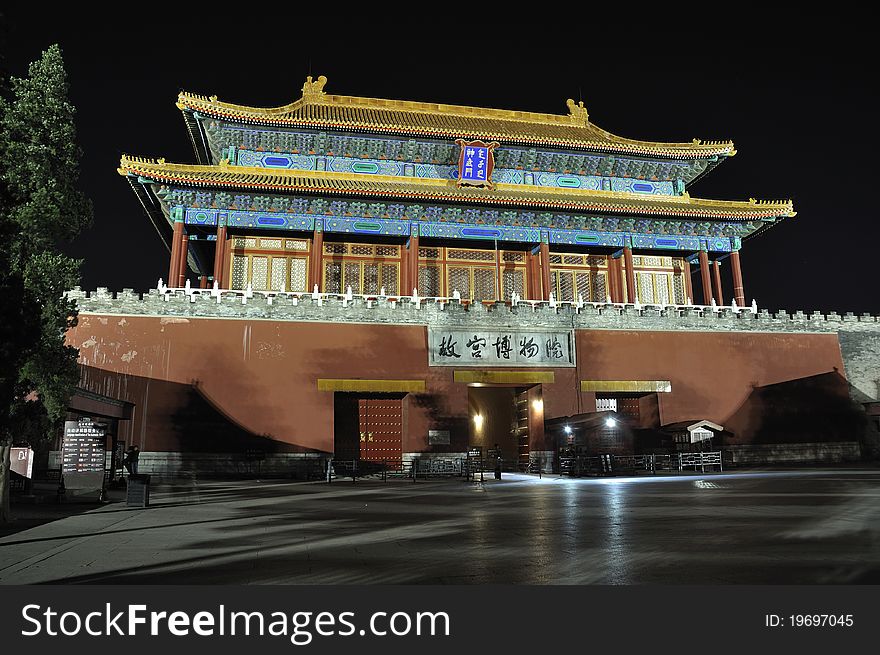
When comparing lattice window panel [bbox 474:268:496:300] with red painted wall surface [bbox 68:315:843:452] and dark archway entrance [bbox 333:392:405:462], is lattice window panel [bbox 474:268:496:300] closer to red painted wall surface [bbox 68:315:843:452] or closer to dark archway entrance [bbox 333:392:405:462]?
red painted wall surface [bbox 68:315:843:452]

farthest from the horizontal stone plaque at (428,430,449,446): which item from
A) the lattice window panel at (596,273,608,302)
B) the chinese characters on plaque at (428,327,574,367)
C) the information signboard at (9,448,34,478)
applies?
the information signboard at (9,448,34,478)

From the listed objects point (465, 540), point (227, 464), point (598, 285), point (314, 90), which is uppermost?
point (314, 90)

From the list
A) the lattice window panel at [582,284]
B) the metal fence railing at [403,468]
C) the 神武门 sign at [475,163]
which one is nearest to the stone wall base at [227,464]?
the metal fence railing at [403,468]

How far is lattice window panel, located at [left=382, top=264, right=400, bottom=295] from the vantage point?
2716 centimetres

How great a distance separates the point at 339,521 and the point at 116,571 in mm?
3862

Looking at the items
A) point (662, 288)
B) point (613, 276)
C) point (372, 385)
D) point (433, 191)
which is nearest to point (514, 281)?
point (613, 276)

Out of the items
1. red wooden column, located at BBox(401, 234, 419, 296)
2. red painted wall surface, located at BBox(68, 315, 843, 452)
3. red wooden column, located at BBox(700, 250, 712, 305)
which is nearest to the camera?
red painted wall surface, located at BBox(68, 315, 843, 452)

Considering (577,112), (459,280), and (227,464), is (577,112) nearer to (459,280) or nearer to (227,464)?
(459,280)

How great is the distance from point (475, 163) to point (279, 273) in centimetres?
977

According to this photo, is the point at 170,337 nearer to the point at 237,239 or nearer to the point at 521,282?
the point at 237,239

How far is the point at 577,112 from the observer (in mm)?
32438

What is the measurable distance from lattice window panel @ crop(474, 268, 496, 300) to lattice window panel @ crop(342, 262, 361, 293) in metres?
5.18

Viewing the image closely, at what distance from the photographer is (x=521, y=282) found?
28156mm

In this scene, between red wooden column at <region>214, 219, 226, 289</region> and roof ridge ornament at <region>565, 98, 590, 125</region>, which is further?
roof ridge ornament at <region>565, 98, 590, 125</region>
